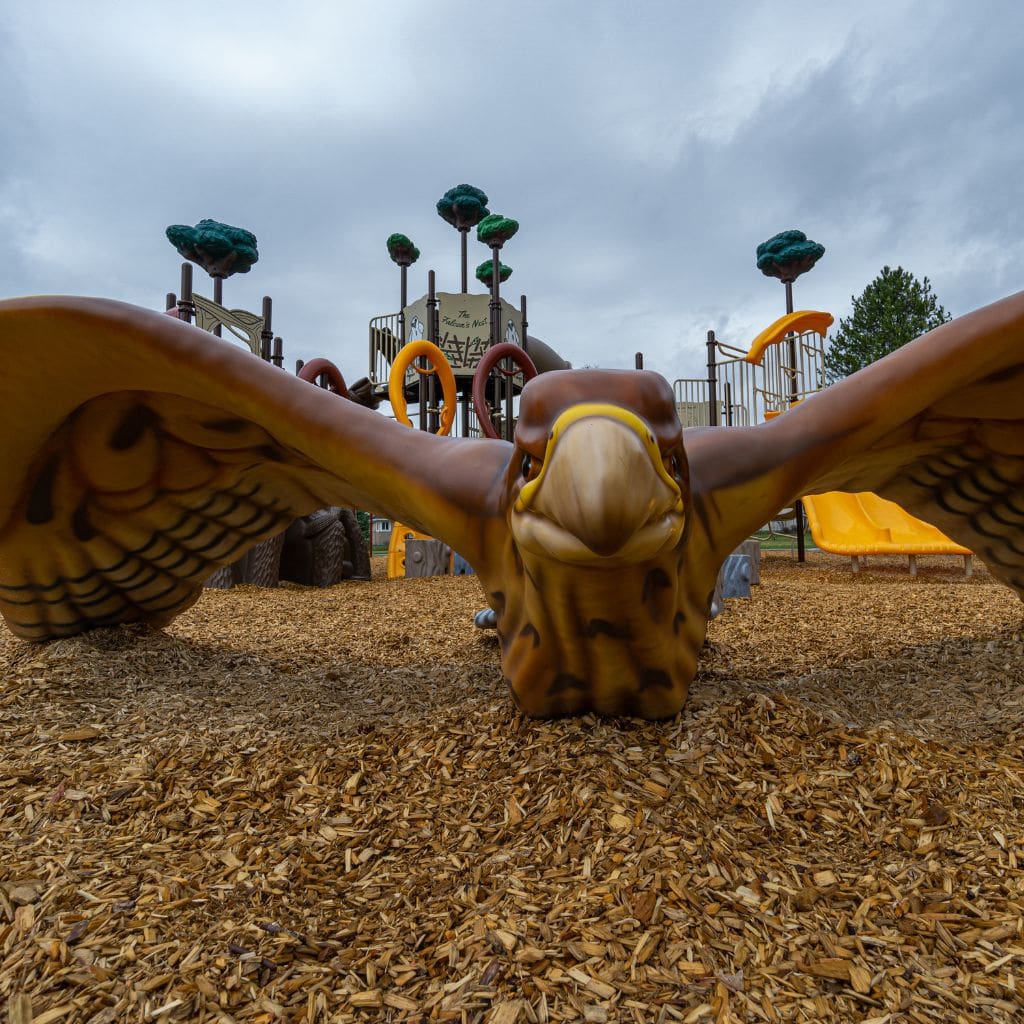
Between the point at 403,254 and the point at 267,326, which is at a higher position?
the point at 403,254

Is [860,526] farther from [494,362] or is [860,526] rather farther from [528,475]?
[528,475]

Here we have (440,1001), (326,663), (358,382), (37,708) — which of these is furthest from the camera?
(358,382)

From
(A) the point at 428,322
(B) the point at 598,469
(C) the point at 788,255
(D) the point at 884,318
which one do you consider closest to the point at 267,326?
(A) the point at 428,322

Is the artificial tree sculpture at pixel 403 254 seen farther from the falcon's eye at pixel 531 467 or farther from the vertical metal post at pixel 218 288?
the falcon's eye at pixel 531 467

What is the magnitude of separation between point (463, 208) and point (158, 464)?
454 inches

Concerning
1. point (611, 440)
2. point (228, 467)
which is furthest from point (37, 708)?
point (611, 440)

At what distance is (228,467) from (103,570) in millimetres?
578

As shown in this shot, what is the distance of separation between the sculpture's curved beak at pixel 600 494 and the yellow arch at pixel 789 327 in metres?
7.79

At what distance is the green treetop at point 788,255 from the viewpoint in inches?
375

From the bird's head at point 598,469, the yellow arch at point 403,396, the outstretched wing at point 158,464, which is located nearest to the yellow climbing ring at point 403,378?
the yellow arch at point 403,396

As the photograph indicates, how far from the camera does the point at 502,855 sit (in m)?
0.96

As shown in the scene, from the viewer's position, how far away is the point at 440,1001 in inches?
27.8

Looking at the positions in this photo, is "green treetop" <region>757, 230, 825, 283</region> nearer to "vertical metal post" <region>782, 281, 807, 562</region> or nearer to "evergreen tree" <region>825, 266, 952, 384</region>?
Result: "vertical metal post" <region>782, 281, 807, 562</region>

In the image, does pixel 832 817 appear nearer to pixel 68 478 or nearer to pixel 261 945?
pixel 261 945
